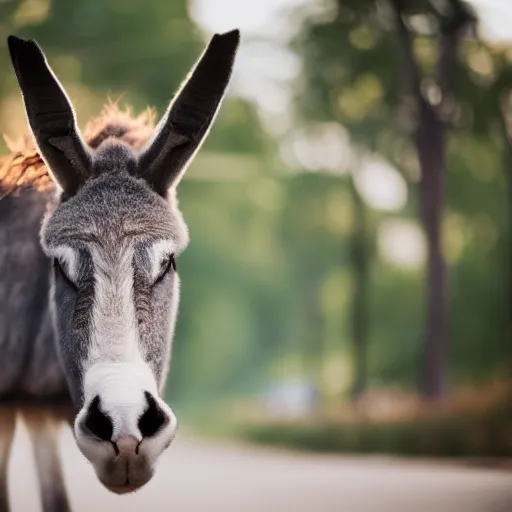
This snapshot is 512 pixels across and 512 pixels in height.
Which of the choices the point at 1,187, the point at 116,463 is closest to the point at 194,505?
the point at 1,187

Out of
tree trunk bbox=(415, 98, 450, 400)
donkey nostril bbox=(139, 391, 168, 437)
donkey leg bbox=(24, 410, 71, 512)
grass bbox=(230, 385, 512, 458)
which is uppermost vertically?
tree trunk bbox=(415, 98, 450, 400)

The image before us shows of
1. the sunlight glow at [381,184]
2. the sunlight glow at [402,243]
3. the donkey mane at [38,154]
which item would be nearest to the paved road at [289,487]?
the donkey mane at [38,154]

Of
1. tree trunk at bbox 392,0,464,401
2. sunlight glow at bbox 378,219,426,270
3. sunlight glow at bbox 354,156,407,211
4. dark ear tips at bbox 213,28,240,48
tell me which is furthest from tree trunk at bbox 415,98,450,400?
dark ear tips at bbox 213,28,240,48

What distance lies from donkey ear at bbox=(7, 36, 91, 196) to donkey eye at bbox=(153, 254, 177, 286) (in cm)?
35

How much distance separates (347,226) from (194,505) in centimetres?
569

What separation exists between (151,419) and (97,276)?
41cm

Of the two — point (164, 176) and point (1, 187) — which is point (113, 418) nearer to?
point (164, 176)

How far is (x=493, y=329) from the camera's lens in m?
7.54

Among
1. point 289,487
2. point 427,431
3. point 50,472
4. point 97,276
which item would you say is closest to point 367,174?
point 427,431

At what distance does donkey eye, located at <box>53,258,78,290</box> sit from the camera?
2.63 meters

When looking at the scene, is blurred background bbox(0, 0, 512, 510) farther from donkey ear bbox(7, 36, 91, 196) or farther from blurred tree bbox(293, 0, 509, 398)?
donkey ear bbox(7, 36, 91, 196)

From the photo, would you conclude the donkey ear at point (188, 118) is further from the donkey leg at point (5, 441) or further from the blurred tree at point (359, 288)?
the blurred tree at point (359, 288)

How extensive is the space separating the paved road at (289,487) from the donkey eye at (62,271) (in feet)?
3.73

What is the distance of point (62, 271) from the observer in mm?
2688
